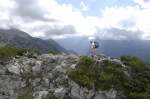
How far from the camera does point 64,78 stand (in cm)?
4997

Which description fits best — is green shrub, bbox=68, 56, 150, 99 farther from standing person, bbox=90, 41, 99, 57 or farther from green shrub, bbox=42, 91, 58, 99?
green shrub, bbox=42, 91, 58, 99

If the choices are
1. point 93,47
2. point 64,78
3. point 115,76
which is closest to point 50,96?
point 64,78

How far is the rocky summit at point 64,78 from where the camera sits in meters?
47.7

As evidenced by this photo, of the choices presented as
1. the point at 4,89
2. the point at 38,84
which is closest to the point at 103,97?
the point at 38,84

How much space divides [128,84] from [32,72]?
14.7 meters

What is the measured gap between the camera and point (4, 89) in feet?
164

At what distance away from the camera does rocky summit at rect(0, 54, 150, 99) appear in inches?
1879

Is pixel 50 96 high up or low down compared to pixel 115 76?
down

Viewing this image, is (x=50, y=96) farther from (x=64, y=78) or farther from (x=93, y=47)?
(x=93, y=47)

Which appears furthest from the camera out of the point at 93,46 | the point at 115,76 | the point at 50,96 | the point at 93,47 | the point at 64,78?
the point at 93,47

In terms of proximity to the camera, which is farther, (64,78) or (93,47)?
(93,47)

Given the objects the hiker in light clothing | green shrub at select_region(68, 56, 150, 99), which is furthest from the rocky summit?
the hiker in light clothing

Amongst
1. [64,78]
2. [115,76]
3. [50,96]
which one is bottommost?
[50,96]

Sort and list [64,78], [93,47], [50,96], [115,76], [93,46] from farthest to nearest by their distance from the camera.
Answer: [93,47] < [93,46] < [64,78] < [115,76] < [50,96]
